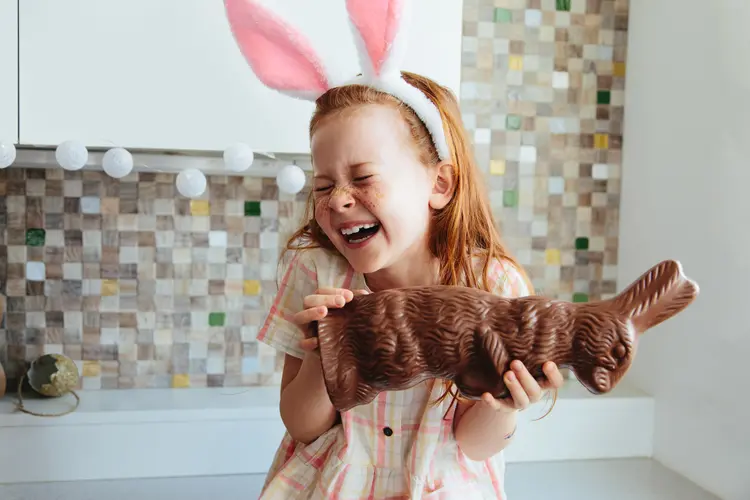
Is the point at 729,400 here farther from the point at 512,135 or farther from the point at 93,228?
the point at 93,228

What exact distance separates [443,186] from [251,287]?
0.81 meters

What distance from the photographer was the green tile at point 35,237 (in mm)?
1623

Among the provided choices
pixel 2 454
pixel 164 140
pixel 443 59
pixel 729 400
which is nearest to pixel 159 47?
pixel 164 140

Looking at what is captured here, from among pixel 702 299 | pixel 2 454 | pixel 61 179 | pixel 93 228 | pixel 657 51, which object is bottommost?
pixel 2 454

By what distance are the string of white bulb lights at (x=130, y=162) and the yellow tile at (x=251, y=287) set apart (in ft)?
1.29

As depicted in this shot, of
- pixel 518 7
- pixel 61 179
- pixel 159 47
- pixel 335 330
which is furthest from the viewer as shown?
pixel 518 7

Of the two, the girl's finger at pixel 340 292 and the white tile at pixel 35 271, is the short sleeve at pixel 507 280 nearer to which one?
the girl's finger at pixel 340 292

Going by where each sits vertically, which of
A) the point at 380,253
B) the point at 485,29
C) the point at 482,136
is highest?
the point at 485,29

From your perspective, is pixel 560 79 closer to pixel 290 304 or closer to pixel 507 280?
pixel 507 280

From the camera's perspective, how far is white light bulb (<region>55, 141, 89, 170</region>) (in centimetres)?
121

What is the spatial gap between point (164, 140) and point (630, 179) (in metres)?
1.12

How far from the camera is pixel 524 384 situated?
795 mm

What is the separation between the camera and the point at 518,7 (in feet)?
5.84

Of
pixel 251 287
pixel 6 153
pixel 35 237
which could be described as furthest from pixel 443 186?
pixel 35 237
